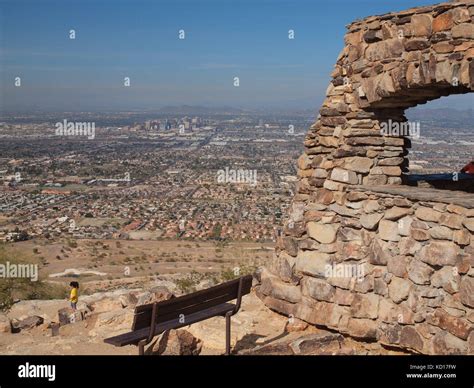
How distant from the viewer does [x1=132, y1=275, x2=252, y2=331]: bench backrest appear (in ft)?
17.0

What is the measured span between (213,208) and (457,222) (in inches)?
1146

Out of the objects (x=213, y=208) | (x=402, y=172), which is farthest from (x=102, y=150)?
(x=402, y=172)

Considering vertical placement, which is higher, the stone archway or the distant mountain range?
the distant mountain range

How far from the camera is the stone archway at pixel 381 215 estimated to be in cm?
511

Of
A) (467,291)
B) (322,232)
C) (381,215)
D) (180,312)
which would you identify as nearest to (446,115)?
(322,232)

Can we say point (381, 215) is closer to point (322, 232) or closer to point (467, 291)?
point (322, 232)

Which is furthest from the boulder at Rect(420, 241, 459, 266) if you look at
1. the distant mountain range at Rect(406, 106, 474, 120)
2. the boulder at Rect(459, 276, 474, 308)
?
the distant mountain range at Rect(406, 106, 474, 120)

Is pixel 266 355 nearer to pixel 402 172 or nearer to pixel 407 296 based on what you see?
pixel 407 296

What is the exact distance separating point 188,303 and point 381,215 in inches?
90.5

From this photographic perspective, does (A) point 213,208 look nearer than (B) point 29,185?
Yes

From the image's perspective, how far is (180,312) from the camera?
5555 mm

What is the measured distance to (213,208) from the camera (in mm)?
33938

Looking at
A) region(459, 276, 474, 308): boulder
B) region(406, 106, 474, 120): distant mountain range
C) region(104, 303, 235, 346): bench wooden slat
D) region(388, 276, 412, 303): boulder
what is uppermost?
region(406, 106, 474, 120): distant mountain range

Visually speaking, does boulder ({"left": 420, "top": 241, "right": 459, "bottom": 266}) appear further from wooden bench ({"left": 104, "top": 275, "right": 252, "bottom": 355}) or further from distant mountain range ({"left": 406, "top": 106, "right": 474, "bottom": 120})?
distant mountain range ({"left": 406, "top": 106, "right": 474, "bottom": 120})
